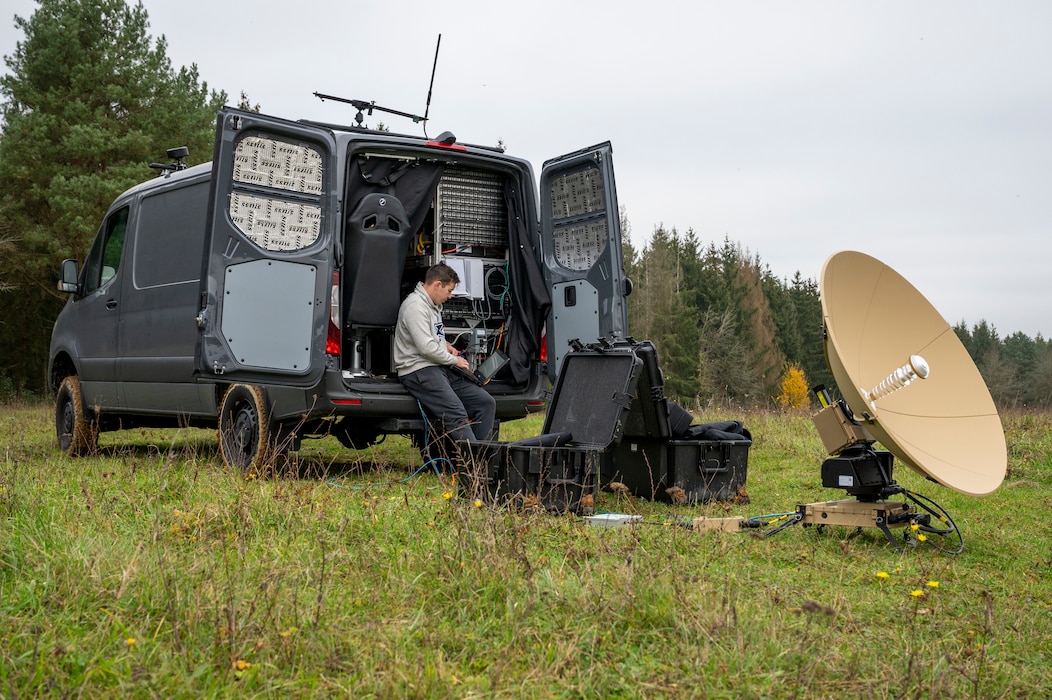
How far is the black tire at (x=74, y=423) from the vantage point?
354 inches

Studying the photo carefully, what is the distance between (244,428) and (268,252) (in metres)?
1.45

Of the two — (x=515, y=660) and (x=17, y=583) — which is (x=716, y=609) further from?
(x=17, y=583)

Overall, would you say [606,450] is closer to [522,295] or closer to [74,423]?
[522,295]

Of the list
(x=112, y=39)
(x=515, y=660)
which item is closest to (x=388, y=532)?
(x=515, y=660)

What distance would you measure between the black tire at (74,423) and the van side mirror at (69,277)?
0.83 metres

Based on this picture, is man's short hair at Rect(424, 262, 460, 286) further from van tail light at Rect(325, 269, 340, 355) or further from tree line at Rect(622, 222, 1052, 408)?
tree line at Rect(622, 222, 1052, 408)

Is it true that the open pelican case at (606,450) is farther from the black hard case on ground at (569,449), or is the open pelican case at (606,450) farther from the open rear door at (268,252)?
the open rear door at (268,252)

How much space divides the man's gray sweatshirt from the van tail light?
45 cm

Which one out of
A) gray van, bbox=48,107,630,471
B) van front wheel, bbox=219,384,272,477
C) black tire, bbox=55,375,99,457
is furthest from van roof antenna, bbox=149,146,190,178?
black tire, bbox=55,375,99,457

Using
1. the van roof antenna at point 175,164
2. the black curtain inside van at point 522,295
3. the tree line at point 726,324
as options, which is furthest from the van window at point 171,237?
the tree line at point 726,324

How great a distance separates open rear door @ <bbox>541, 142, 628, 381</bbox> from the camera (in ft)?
24.3

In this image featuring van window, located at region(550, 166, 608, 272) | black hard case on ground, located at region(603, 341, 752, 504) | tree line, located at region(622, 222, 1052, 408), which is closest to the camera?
black hard case on ground, located at region(603, 341, 752, 504)

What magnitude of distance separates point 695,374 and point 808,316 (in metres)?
18.5

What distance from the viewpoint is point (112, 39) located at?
23562 mm
